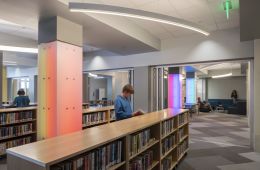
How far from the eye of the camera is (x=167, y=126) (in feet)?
12.1

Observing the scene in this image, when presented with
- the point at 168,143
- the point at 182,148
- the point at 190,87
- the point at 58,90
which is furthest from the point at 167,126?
the point at 190,87

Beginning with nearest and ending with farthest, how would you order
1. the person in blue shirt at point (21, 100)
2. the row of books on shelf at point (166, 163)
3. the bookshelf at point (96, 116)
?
the row of books on shelf at point (166, 163) < the bookshelf at point (96, 116) < the person in blue shirt at point (21, 100)

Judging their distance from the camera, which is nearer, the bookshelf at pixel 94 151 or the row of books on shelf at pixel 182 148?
the bookshelf at pixel 94 151

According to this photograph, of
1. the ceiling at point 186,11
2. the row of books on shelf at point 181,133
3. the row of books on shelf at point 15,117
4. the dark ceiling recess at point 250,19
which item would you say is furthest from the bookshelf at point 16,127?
the dark ceiling recess at point 250,19

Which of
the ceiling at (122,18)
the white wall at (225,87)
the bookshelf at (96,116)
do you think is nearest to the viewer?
the ceiling at (122,18)

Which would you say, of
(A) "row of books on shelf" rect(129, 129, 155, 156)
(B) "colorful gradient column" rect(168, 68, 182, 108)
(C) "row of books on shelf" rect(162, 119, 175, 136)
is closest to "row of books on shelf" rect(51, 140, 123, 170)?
(A) "row of books on shelf" rect(129, 129, 155, 156)

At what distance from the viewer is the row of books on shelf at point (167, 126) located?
350 centimetres

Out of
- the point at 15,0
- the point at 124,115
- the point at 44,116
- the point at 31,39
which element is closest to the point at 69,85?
the point at 44,116

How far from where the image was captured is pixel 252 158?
464 cm

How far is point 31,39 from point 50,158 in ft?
22.3

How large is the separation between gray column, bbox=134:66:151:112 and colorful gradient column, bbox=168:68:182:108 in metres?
5.03

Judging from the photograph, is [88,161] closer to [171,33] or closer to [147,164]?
[147,164]

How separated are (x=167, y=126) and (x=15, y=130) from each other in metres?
3.79

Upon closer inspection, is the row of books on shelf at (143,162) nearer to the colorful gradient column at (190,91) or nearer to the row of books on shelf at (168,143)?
the row of books on shelf at (168,143)
